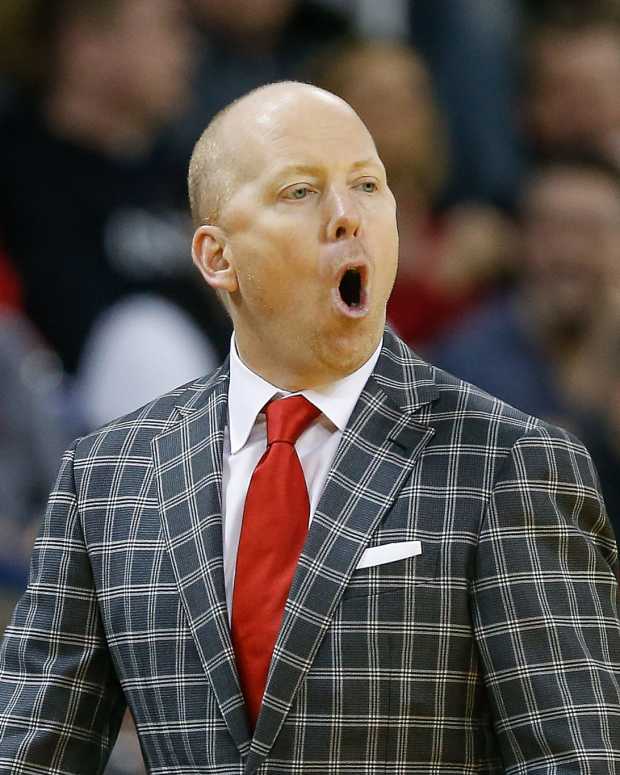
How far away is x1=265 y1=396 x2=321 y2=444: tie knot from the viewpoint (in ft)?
5.64

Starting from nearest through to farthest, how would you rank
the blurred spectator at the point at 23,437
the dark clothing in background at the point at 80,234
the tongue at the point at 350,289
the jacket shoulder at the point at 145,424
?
the tongue at the point at 350,289, the jacket shoulder at the point at 145,424, the blurred spectator at the point at 23,437, the dark clothing in background at the point at 80,234

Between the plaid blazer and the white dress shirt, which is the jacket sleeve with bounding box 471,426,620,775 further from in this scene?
the white dress shirt

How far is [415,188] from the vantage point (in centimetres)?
460

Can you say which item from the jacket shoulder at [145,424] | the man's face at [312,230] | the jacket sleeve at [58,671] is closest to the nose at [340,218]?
the man's face at [312,230]

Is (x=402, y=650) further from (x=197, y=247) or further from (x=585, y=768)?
(x=197, y=247)

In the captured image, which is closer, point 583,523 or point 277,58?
point 583,523

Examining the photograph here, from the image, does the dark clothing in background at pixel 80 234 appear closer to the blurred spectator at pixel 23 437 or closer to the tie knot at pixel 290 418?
the blurred spectator at pixel 23 437

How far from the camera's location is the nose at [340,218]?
1.64 m

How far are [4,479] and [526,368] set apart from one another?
1346 millimetres

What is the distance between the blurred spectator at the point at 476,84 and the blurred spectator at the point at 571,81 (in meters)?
0.07

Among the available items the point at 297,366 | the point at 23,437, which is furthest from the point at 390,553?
the point at 23,437

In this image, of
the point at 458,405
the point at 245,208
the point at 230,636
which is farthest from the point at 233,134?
the point at 230,636

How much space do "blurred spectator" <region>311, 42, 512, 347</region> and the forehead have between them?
2.74m

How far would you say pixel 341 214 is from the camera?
5.38 feet
